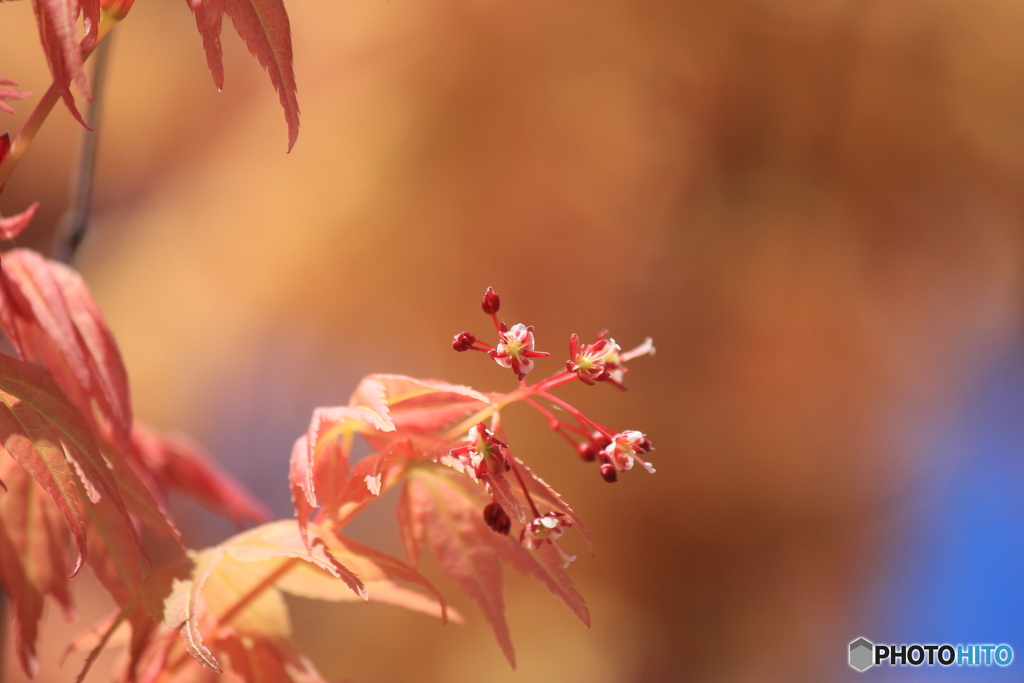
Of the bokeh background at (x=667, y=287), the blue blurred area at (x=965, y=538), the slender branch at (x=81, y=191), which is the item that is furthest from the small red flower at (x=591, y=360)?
the blue blurred area at (x=965, y=538)

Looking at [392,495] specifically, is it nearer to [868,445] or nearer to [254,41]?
[868,445]

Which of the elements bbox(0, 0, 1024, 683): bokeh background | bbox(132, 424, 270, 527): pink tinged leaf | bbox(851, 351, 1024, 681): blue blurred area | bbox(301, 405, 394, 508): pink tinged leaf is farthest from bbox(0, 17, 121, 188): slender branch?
bbox(851, 351, 1024, 681): blue blurred area

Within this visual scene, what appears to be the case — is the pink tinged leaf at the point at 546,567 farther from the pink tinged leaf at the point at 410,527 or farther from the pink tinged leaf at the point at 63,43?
the pink tinged leaf at the point at 63,43

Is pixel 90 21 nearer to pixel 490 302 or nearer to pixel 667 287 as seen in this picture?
pixel 490 302

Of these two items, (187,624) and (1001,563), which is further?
(1001,563)

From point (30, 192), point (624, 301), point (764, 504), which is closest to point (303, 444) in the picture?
point (624, 301)
